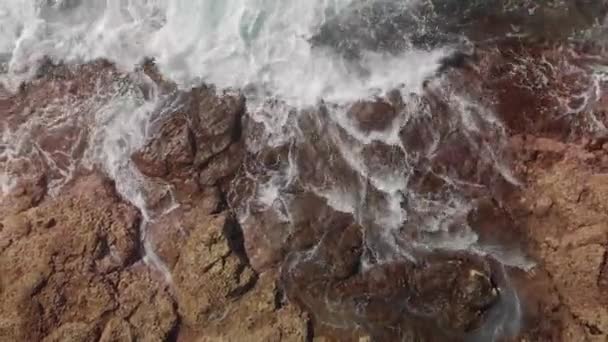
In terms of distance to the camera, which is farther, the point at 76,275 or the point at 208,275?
the point at 76,275

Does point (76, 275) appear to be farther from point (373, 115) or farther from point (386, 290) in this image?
point (373, 115)

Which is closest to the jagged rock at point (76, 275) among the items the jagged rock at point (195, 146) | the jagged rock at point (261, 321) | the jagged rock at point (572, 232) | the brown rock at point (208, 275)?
the brown rock at point (208, 275)

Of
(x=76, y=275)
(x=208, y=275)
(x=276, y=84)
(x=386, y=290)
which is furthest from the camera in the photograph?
(x=276, y=84)

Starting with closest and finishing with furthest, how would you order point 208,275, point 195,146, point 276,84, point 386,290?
point 386,290
point 208,275
point 195,146
point 276,84

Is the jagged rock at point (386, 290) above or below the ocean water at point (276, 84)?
below

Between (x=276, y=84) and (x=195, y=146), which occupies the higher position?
(x=276, y=84)

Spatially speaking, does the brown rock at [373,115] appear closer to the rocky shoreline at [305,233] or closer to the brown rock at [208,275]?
the rocky shoreline at [305,233]

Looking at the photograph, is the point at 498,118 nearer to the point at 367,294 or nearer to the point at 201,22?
the point at 367,294

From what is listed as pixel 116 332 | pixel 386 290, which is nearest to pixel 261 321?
pixel 386 290

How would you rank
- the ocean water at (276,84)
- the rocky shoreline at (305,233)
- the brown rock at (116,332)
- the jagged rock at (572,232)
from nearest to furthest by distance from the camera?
1. the jagged rock at (572,232)
2. the rocky shoreline at (305,233)
3. the brown rock at (116,332)
4. the ocean water at (276,84)
